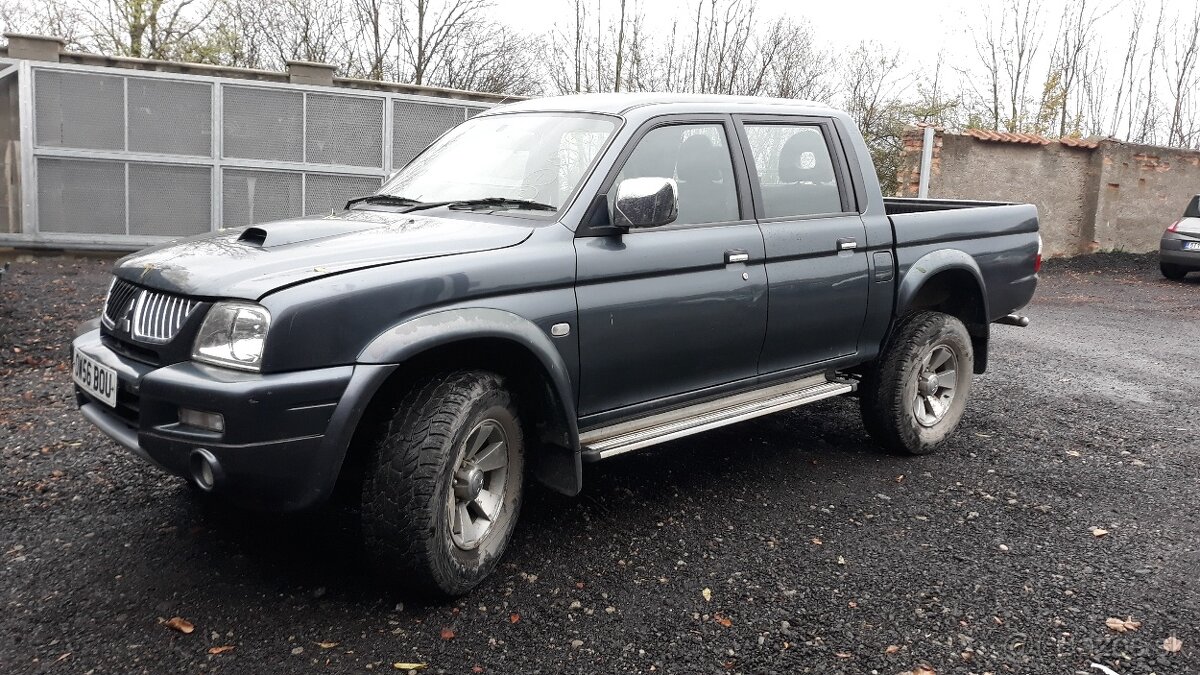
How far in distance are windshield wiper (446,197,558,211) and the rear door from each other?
1134mm

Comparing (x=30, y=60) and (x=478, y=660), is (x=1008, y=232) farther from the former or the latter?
(x=30, y=60)

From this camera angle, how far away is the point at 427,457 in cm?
312

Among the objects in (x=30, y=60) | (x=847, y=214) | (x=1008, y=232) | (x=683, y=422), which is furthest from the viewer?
(x=30, y=60)

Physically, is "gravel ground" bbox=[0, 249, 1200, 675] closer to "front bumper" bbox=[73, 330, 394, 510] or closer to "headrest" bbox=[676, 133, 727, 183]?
"front bumper" bbox=[73, 330, 394, 510]

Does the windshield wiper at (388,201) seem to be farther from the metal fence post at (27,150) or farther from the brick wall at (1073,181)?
the brick wall at (1073,181)

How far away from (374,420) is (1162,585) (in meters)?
3.13

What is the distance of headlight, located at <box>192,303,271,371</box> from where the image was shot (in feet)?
9.54

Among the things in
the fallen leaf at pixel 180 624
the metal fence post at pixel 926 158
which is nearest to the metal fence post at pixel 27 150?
the fallen leaf at pixel 180 624

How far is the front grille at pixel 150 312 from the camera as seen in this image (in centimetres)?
309

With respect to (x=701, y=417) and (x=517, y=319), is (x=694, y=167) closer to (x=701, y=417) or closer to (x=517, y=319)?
(x=701, y=417)

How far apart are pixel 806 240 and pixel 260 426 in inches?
107

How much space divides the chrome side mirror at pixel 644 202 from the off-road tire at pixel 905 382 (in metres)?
2.03

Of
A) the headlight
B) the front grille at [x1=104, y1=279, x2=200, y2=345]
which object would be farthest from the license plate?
the headlight

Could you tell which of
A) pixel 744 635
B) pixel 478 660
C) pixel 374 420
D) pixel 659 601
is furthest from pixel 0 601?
pixel 744 635
